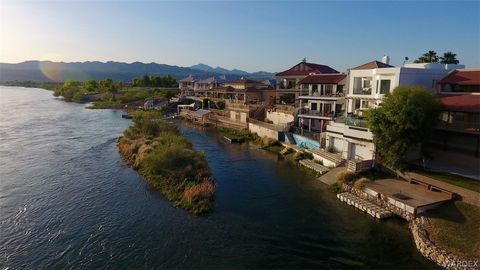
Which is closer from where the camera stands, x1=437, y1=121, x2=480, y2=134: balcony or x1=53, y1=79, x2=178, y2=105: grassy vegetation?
x1=437, y1=121, x2=480, y2=134: balcony

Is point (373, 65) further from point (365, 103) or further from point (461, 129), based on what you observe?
point (461, 129)

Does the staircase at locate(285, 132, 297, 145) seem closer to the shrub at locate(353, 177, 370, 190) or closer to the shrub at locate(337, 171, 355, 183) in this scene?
the shrub at locate(337, 171, 355, 183)

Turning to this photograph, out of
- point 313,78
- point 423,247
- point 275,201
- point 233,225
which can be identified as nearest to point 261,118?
point 313,78

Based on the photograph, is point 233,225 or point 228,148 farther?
point 228,148

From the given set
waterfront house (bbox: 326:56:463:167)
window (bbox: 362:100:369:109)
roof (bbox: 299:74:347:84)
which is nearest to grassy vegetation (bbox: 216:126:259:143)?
roof (bbox: 299:74:347:84)

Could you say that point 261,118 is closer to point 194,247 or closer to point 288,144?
point 288,144

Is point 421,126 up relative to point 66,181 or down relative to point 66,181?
up
